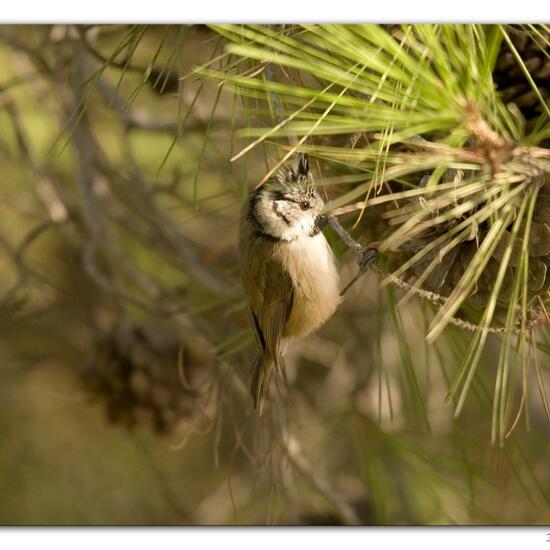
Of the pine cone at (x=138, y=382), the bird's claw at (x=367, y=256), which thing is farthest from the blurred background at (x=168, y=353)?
the bird's claw at (x=367, y=256)

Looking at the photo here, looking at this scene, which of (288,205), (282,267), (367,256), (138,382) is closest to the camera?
(367,256)

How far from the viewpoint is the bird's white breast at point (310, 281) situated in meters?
1.37

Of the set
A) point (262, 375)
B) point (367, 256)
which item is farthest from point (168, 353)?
point (367, 256)

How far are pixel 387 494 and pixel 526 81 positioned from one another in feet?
2.70

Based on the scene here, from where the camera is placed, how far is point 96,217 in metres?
1.64

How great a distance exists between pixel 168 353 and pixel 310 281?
394 mm

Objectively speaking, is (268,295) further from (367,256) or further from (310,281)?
(367,256)

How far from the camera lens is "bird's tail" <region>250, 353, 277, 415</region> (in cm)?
144

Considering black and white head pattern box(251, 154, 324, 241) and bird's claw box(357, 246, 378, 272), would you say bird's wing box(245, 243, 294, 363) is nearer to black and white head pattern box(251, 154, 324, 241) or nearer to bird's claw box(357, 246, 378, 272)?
black and white head pattern box(251, 154, 324, 241)

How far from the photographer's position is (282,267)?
56.9 inches

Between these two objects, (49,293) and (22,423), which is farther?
(22,423)
